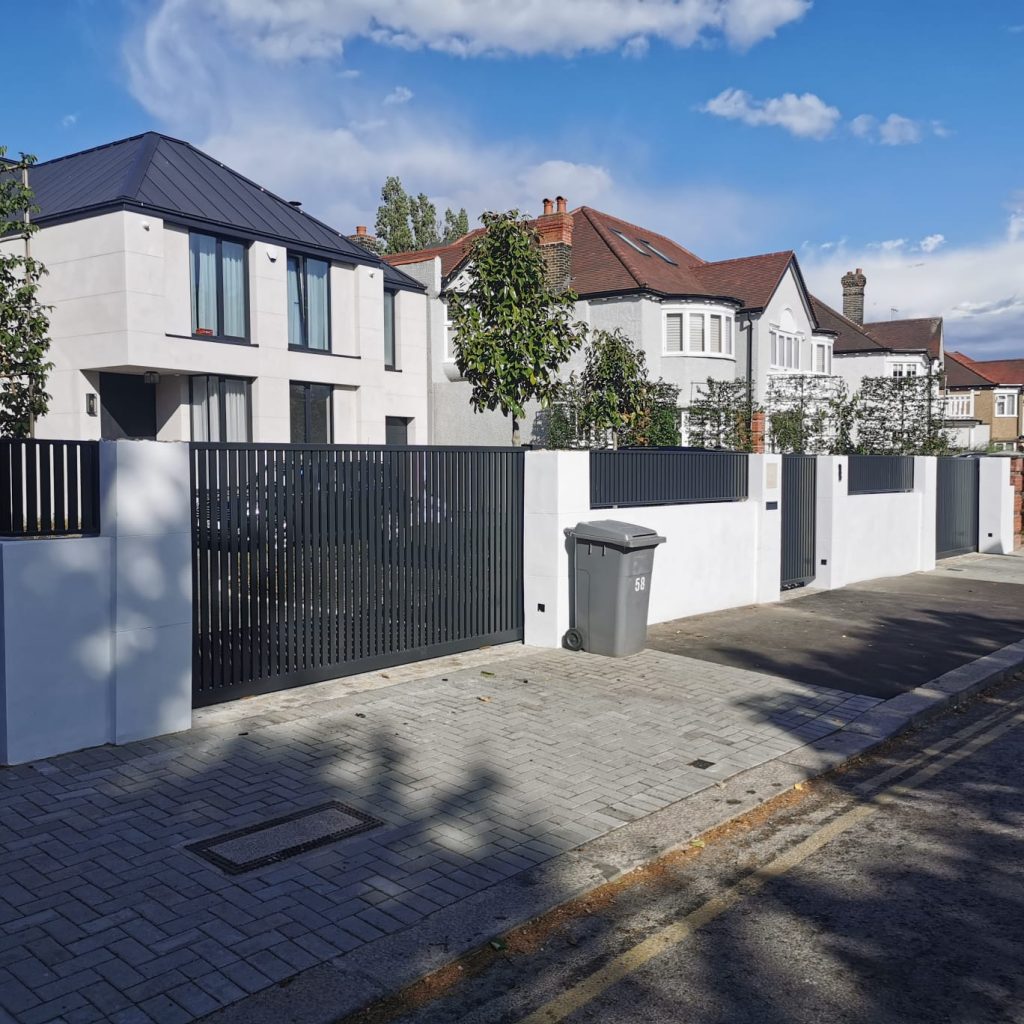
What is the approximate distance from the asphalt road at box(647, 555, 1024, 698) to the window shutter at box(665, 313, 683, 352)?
16112 millimetres

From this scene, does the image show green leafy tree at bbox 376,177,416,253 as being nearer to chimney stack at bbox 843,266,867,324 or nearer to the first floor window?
chimney stack at bbox 843,266,867,324

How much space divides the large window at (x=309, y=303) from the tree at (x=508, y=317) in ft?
22.1

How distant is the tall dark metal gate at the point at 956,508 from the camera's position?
20234 millimetres

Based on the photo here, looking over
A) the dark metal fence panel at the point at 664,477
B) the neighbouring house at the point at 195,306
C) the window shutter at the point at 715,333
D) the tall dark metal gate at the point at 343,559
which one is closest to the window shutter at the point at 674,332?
the window shutter at the point at 715,333

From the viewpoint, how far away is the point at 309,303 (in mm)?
23422

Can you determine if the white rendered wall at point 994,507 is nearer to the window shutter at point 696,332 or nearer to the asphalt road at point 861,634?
the asphalt road at point 861,634

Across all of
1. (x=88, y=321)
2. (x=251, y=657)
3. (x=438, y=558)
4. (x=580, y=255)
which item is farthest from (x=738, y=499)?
(x=580, y=255)

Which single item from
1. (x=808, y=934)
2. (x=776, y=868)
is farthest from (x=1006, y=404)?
(x=808, y=934)

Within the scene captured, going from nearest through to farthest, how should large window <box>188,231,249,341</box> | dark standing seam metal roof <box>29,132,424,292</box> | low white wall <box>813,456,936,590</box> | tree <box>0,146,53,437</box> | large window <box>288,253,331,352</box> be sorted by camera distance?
1. tree <box>0,146,53,437</box>
2. low white wall <box>813,456,936,590</box>
3. dark standing seam metal roof <box>29,132,424,292</box>
4. large window <box>188,231,249,341</box>
5. large window <box>288,253,331,352</box>

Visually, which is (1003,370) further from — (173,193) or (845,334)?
(173,193)

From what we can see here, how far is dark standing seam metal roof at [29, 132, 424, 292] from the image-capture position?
764 inches

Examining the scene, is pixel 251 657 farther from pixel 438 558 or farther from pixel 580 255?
pixel 580 255

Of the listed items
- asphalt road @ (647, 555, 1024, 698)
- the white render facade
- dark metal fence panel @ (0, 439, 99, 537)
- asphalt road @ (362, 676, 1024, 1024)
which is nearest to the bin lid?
asphalt road @ (647, 555, 1024, 698)

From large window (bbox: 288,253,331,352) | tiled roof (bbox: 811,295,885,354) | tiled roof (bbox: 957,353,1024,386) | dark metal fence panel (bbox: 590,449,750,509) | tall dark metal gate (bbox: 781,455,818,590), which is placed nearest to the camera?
dark metal fence panel (bbox: 590,449,750,509)
